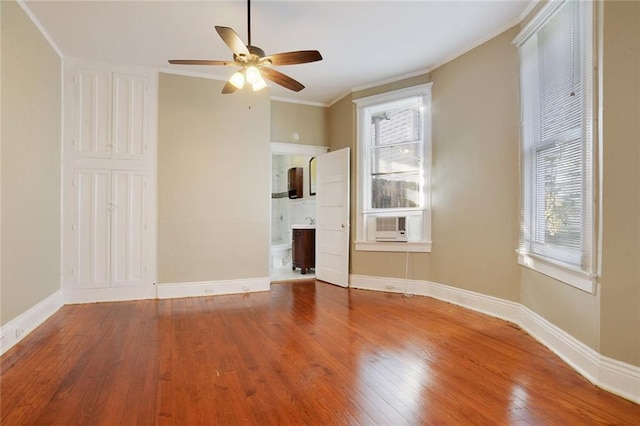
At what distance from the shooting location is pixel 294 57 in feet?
8.61

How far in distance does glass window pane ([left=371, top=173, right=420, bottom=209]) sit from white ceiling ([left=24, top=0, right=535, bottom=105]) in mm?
1430

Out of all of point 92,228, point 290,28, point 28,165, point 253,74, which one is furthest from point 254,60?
point 92,228

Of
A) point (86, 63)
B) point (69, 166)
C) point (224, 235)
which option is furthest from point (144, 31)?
point (224, 235)

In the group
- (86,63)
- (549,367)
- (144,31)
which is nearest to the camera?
(549,367)

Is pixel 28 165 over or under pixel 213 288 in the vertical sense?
over

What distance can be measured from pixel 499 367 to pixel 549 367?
35cm

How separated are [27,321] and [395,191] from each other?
418 cm

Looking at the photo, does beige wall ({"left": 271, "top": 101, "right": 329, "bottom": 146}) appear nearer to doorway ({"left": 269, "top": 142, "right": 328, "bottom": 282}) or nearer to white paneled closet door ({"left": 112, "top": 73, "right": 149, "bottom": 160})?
doorway ({"left": 269, "top": 142, "right": 328, "bottom": 282})

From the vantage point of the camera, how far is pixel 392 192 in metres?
4.67

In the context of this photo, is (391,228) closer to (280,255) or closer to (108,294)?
(280,255)

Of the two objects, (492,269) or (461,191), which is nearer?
(492,269)

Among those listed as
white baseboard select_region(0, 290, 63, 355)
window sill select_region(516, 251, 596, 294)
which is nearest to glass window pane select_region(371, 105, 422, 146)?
window sill select_region(516, 251, 596, 294)

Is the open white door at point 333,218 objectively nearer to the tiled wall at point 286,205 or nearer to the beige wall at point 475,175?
the beige wall at point 475,175

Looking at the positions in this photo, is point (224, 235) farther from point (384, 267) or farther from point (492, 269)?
point (492, 269)
